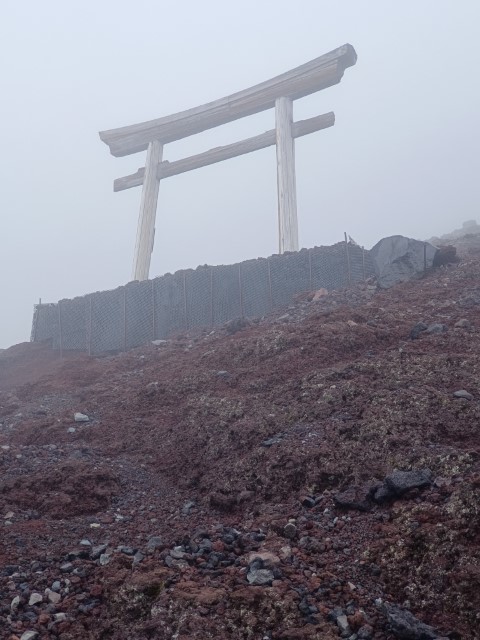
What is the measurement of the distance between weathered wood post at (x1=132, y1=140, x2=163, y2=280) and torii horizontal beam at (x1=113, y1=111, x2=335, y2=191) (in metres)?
0.19

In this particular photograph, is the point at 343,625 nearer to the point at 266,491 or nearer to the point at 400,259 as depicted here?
the point at 266,491

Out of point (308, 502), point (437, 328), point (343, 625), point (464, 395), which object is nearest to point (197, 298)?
point (437, 328)

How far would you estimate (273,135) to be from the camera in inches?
504

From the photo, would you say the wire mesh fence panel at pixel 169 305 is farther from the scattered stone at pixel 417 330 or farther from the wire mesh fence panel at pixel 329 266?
the scattered stone at pixel 417 330

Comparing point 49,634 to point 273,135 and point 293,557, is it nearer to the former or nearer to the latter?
point 293,557

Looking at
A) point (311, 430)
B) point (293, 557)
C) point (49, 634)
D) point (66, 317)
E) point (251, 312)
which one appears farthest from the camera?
point (66, 317)

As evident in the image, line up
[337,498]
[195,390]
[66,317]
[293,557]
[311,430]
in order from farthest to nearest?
1. [66,317]
2. [195,390]
3. [311,430]
4. [337,498]
5. [293,557]

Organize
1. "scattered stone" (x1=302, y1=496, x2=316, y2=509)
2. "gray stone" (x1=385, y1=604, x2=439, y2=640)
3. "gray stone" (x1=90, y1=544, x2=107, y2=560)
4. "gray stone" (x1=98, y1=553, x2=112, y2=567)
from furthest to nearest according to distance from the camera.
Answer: "scattered stone" (x1=302, y1=496, x2=316, y2=509) < "gray stone" (x1=90, y1=544, x2=107, y2=560) < "gray stone" (x1=98, y1=553, x2=112, y2=567) < "gray stone" (x1=385, y1=604, x2=439, y2=640)

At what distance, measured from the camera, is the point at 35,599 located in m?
3.67

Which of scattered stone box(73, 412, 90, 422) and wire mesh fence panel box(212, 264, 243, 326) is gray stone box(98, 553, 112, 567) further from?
wire mesh fence panel box(212, 264, 243, 326)

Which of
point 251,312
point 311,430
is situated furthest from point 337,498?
point 251,312

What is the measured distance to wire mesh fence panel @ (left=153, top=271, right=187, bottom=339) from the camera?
11438mm

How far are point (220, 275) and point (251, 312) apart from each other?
0.87 meters

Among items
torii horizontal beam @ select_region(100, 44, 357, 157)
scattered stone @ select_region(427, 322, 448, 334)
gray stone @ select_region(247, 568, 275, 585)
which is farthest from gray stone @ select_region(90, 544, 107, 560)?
torii horizontal beam @ select_region(100, 44, 357, 157)
